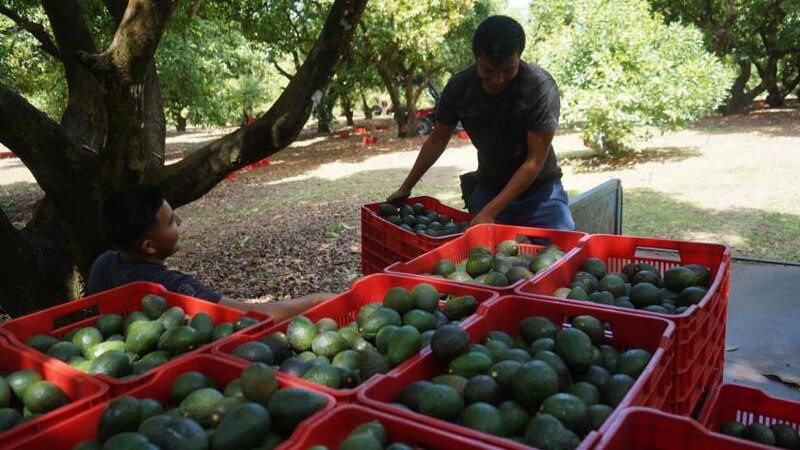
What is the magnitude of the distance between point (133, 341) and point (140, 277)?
2.67 feet

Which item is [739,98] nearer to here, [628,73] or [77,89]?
[628,73]

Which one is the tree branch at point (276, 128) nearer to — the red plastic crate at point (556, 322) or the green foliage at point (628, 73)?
the red plastic crate at point (556, 322)

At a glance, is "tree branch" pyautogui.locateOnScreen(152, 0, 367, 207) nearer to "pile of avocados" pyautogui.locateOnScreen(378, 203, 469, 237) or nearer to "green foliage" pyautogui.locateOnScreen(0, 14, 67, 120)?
"pile of avocados" pyautogui.locateOnScreen(378, 203, 469, 237)

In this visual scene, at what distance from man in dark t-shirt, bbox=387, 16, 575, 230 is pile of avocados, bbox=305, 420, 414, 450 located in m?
2.19

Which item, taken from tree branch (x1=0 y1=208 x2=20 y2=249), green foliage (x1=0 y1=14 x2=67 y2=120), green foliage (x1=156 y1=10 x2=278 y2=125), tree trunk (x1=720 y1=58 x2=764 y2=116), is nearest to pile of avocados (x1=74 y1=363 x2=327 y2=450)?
tree branch (x1=0 y1=208 x2=20 y2=249)

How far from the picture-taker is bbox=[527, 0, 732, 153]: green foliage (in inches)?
480

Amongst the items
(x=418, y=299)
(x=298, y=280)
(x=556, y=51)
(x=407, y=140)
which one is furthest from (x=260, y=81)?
(x=418, y=299)

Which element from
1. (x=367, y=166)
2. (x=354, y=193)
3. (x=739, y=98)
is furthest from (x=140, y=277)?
(x=739, y=98)

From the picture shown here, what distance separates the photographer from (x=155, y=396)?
1.93m

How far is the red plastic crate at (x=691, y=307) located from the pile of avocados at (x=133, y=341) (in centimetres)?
126

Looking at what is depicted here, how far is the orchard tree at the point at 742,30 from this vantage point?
1977 cm

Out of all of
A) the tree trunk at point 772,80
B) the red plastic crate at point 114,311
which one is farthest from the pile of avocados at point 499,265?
the tree trunk at point 772,80

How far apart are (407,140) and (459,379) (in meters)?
20.0

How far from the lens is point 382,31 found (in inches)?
691
